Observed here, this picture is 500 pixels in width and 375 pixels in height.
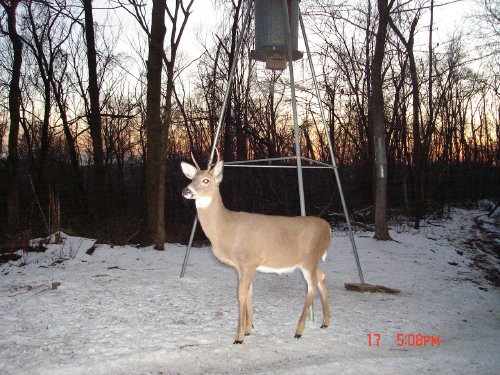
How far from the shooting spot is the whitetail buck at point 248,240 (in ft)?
14.4

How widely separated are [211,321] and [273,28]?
4.58 meters

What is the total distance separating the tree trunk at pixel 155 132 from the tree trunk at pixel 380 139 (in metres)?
5.66

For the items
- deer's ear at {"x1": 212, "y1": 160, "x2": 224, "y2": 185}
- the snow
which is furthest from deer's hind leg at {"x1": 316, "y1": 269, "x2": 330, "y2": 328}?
deer's ear at {"x1": 212, "y1": 160, "x2": 224, "y2": 185}

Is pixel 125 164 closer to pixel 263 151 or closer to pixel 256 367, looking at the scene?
pixel 263 151

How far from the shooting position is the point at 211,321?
5.14m

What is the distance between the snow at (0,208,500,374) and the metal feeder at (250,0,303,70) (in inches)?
150

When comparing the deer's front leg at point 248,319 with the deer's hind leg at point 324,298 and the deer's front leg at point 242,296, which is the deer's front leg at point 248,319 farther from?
the deer's hind leg at point 324,298

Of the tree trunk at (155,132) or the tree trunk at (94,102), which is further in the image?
the tree trunk at (94,102)

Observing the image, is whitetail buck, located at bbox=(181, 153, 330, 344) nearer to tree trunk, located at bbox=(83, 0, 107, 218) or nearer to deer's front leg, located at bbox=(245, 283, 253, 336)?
deer's front leg, located at bbox=(245, 283, 253, 336)

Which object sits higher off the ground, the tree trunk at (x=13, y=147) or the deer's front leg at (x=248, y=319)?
the tree trunk at (x=13, y=147)

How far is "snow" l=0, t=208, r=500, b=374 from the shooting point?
157 inches

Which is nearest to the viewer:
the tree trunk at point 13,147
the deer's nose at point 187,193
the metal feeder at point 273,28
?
the deer's nose at point 187,193

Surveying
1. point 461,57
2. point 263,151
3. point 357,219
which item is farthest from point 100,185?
point 461,57
